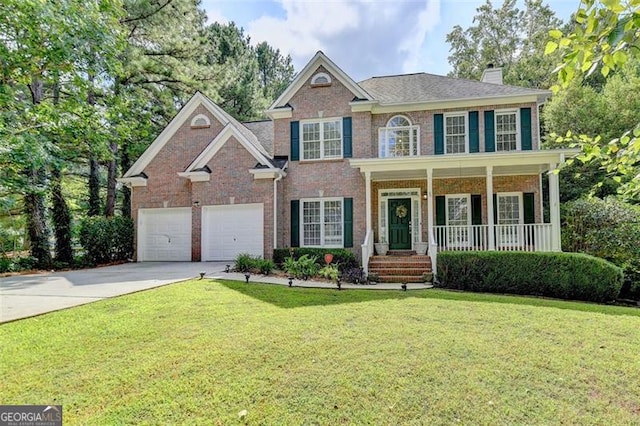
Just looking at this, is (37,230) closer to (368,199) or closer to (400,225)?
(368,199)

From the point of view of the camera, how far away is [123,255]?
15.2 meters

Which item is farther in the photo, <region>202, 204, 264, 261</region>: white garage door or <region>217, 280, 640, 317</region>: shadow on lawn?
<region>202, 204, 264, 261</region>: white garage door

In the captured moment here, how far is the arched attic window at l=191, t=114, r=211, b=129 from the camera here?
15.3 meters

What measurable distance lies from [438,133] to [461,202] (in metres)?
2.88

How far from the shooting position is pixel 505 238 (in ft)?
38.1

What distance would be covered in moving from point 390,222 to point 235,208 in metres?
6.29

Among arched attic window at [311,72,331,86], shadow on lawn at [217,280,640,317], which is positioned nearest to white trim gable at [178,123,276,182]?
arched attic window at [311,72,331,86]

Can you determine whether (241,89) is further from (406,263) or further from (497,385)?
(497,385)

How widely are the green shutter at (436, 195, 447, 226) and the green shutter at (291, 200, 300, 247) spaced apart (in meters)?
5.55

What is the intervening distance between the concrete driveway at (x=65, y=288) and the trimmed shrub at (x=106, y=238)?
392 centimetres

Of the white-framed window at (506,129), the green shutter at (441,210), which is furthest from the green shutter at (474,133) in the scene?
the green shutter at (441,210)

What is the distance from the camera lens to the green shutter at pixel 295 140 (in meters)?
14.3

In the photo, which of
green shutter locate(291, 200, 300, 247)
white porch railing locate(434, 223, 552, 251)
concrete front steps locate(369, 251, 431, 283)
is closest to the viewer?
concrete front steps locate(369, 251, 431, 283)

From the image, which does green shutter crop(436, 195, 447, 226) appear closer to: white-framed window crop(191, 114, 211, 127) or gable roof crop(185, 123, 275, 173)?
gable roof crop(185, 123, 275, 173)
